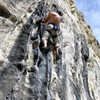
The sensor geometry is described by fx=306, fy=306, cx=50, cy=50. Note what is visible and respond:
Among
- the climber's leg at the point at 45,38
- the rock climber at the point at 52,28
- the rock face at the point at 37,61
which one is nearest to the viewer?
the rock face at the point at 37,61

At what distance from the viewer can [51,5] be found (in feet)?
46.3

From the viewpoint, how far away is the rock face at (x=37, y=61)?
383 inches

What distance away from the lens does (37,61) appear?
1059 centimetres

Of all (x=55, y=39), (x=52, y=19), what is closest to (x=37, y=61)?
(x=55, y=39)

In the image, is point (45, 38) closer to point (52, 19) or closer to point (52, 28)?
point (52, 28)

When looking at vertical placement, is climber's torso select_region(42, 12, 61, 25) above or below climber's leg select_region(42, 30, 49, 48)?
above

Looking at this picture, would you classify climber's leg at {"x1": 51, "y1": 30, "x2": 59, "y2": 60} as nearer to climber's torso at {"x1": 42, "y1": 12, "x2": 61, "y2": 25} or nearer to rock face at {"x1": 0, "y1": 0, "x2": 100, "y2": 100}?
rock face at {"x1": 0, "y1": 0, "x2": 100, "y2": 100}

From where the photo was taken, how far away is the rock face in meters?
9.72

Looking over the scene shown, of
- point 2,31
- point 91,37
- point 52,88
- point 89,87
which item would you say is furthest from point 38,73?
point 91,37

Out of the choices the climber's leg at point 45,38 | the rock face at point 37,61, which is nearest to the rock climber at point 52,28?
the climber's leg at point 45,38

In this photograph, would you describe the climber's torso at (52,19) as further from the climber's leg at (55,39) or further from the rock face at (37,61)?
the climber's leg at (55,39)

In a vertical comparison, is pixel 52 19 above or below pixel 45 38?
above

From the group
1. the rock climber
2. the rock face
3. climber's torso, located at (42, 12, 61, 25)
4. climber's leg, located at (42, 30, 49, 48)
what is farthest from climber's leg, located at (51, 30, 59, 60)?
climber's torso, located at (42, 12, 61, 25)

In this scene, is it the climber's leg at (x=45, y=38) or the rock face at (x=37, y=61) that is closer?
the rock face at (x=37, y=61)
